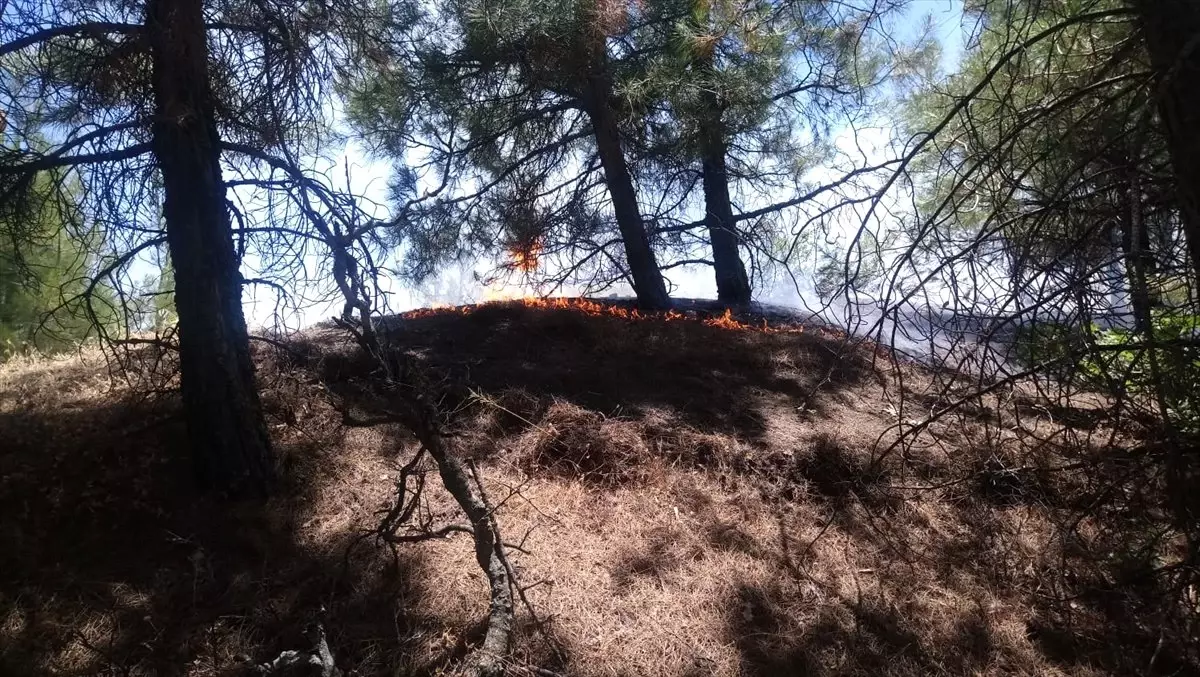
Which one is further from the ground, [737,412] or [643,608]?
[737,412]

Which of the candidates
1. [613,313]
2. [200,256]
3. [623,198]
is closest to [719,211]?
[623,198]

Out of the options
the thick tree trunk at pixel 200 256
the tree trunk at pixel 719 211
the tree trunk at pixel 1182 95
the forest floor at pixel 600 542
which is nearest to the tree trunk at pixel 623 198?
the tree trunk at pixel 719 211

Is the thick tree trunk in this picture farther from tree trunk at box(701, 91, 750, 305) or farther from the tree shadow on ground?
tree trunk at box(701, 91, 750, 305)

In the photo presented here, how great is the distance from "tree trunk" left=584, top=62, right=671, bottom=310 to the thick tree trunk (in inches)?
143

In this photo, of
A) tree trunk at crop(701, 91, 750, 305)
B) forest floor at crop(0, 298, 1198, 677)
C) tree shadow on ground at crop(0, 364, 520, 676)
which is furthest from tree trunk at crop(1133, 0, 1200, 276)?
tree shadow on ground at crop(0, 364, 520, 676)

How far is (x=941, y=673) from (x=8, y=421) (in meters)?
5.67

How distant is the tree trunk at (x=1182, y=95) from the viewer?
2.41 metres

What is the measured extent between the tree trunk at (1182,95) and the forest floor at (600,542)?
877mm

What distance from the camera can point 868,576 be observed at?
4043mm

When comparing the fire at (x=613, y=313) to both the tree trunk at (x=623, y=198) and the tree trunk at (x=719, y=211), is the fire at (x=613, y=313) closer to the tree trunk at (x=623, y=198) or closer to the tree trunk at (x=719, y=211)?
the tree trunk at (x=623, y=198)

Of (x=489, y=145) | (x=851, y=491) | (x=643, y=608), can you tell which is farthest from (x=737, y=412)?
(x=489, y=145)

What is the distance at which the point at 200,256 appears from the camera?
3.96 m

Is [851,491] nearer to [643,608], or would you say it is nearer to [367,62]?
[643,608]

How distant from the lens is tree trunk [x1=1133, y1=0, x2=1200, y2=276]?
2.41 metres
